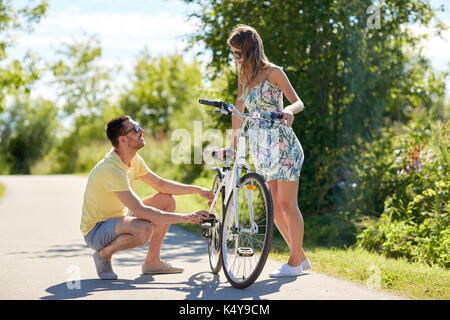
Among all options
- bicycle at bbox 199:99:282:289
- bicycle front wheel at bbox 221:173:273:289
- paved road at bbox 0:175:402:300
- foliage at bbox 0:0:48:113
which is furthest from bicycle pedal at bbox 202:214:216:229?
foliage at bbox 0:0:48:113

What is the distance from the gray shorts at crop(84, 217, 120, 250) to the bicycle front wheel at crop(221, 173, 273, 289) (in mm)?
985

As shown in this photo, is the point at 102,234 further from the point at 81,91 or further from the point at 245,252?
the point at 81,91

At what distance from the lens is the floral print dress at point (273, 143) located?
5223 mm

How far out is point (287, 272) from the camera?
5.22 m

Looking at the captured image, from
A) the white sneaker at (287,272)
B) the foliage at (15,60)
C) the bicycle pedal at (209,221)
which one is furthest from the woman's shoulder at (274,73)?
the foliage at (15,60)

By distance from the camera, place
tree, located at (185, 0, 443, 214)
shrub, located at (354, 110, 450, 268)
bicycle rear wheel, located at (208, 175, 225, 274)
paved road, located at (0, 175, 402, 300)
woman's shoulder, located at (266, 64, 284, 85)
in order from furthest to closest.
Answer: tree, located at (185, 0, 443, 214), shrub, located at (354, 110, 450, 268), bicycle rear wheel, located at (208, 175, 225, 274), woman's shoulder, located at (266, 64, 284, 85), paved road, located at (0, 175, 402, 300)

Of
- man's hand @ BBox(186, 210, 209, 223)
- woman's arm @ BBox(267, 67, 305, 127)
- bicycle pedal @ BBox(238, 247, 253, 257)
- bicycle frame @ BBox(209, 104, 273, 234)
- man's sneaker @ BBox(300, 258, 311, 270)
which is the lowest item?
man's sneaker @ BBox(300, 258, 311, 270)

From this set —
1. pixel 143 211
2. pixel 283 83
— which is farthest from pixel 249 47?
pixel 143 211

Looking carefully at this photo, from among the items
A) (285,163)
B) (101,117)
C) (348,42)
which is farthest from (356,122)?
(101,117)

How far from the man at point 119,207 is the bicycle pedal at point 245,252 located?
0.45 meters

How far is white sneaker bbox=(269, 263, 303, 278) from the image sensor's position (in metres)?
5.20

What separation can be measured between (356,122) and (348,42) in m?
1.31

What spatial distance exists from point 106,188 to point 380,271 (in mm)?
2605

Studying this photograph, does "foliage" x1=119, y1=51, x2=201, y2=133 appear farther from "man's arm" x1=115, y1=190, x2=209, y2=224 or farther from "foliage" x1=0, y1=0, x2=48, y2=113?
"man's arm" x1=115, y1=190, x2=209, y2=224
